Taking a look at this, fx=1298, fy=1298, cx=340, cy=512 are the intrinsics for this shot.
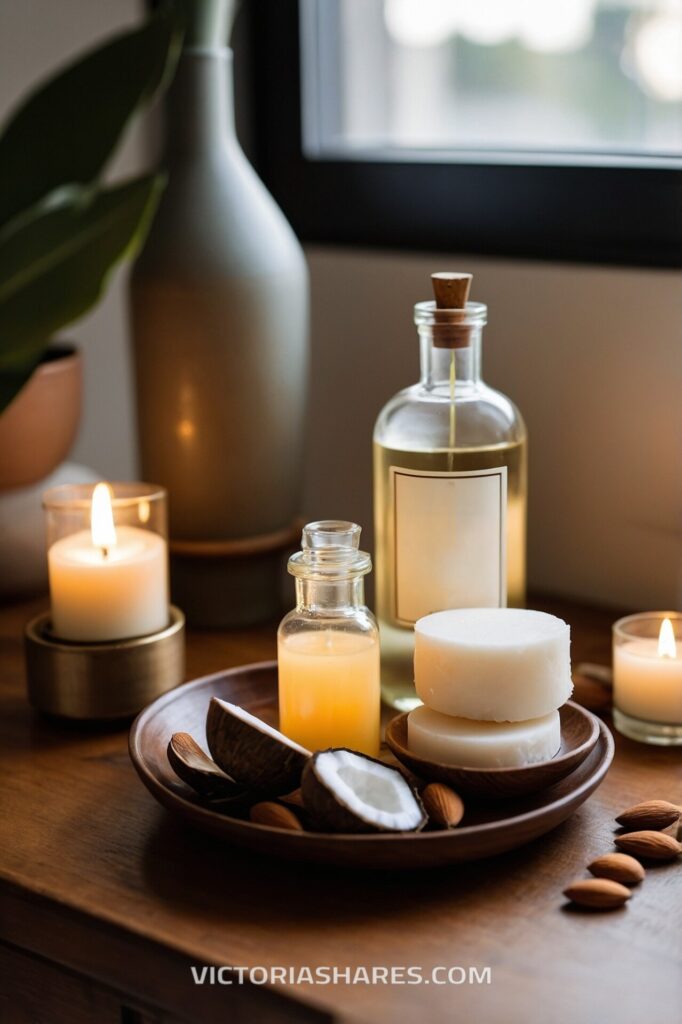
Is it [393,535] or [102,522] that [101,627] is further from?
[393,535]

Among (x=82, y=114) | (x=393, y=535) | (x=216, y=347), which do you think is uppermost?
(x=82, y=114)

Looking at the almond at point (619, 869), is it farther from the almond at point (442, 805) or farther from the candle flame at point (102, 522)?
the candle flame at point (102, 522)

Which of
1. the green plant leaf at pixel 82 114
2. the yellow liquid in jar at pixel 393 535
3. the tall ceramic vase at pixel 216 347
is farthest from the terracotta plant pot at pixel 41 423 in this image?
the green plant leaf at pixel 82 114

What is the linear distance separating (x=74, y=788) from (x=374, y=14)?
73cm

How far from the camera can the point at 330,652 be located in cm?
67

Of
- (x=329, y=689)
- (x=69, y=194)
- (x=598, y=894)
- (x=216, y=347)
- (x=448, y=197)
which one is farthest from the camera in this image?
(x=448, y=197)

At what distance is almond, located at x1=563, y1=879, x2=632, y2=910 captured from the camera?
1.85 ft

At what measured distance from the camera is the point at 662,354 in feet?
2.99

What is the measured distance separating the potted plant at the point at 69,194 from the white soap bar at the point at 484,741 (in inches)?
10.0

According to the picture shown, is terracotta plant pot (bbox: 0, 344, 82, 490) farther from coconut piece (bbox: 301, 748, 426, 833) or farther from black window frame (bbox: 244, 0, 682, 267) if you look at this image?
coconut piece (bbox: 301, 748, 426, 833)

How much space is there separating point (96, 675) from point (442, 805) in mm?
254

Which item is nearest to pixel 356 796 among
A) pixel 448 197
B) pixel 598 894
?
pixel 598 894

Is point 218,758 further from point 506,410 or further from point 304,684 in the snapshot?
point 506,410

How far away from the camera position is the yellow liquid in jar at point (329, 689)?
663 millimetres
